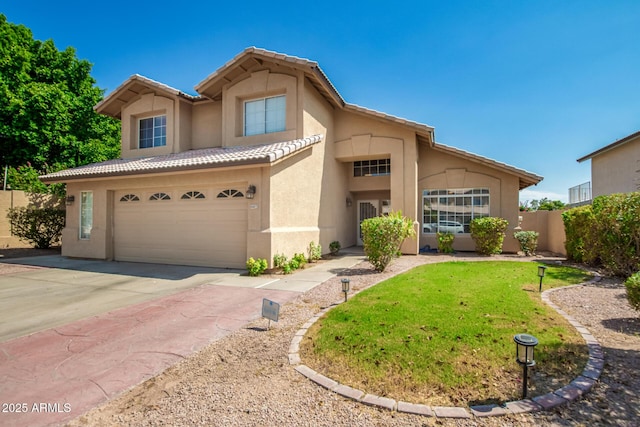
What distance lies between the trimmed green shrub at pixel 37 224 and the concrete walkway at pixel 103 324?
778cm

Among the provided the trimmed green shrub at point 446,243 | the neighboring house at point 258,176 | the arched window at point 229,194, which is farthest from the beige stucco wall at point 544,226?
the arched window at point 229,194

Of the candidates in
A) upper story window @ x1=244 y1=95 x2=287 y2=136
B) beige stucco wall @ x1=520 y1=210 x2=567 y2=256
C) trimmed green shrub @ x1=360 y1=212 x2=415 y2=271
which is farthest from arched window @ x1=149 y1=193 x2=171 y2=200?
beige stucco wall @ x1=520 y1=210 x2=567 y2=256

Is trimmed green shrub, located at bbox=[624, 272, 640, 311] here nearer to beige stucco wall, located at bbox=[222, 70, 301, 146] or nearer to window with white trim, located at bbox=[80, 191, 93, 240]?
beige stucco wall, located at bbox=[222, 70, 301, 146]

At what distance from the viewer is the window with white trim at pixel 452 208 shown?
15.4 metres

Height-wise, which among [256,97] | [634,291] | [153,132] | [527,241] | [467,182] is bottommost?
[634,291]

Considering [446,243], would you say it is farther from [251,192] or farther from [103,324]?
[103,324]

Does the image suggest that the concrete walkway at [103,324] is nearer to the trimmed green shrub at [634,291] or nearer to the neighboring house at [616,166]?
the trimmed green shrub at [634,291]

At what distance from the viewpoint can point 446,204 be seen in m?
15.9

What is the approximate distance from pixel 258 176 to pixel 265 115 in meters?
4.36

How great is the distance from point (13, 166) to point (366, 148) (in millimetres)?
23911

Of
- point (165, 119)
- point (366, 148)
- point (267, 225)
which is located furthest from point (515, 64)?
point (165, 119)

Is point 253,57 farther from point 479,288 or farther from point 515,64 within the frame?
point 479,288

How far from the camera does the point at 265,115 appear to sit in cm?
1317

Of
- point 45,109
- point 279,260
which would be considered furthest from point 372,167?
point 45,109
